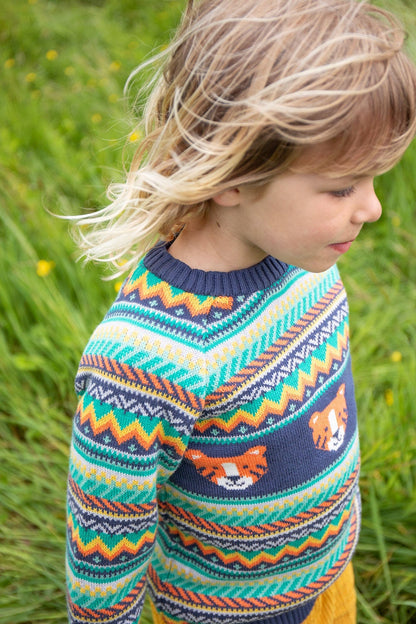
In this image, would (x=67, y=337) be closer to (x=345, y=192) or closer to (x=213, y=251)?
(x=213, y=251)

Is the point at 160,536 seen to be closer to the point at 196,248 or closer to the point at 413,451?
the point at 196,248

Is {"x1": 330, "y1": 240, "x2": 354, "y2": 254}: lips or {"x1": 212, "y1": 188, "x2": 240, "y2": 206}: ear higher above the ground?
{"x1": 212, "y1": 188, "x2": 240, "y2": 206}: ear

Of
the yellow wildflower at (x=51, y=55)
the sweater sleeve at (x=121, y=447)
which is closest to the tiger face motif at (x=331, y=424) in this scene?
the sweater sleeve at (x=121, y=447)

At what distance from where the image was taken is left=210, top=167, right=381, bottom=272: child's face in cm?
88

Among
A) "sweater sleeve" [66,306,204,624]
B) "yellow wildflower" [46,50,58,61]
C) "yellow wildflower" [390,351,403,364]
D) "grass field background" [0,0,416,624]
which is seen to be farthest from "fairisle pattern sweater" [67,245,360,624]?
"yellow wildflower" [46,50,58,61]

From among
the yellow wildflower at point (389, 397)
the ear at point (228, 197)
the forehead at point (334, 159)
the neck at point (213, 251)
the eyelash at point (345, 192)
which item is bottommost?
the yellow wildflower at point (389, 397)

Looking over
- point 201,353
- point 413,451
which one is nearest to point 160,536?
point 201,353

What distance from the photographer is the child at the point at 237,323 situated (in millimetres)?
845

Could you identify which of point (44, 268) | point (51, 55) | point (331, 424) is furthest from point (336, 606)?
point (51, 55)

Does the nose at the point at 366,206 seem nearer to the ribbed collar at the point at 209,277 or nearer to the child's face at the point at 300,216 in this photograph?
the child's face at the point at 300,216

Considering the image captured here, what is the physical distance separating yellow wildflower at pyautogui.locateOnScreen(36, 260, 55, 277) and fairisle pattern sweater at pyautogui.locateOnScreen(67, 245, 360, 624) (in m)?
1.14

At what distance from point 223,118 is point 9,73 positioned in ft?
9.59

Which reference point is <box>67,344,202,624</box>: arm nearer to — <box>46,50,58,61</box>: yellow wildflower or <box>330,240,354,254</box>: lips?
<box>330,240,354,254</box>: lips

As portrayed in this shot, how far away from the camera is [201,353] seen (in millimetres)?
914
